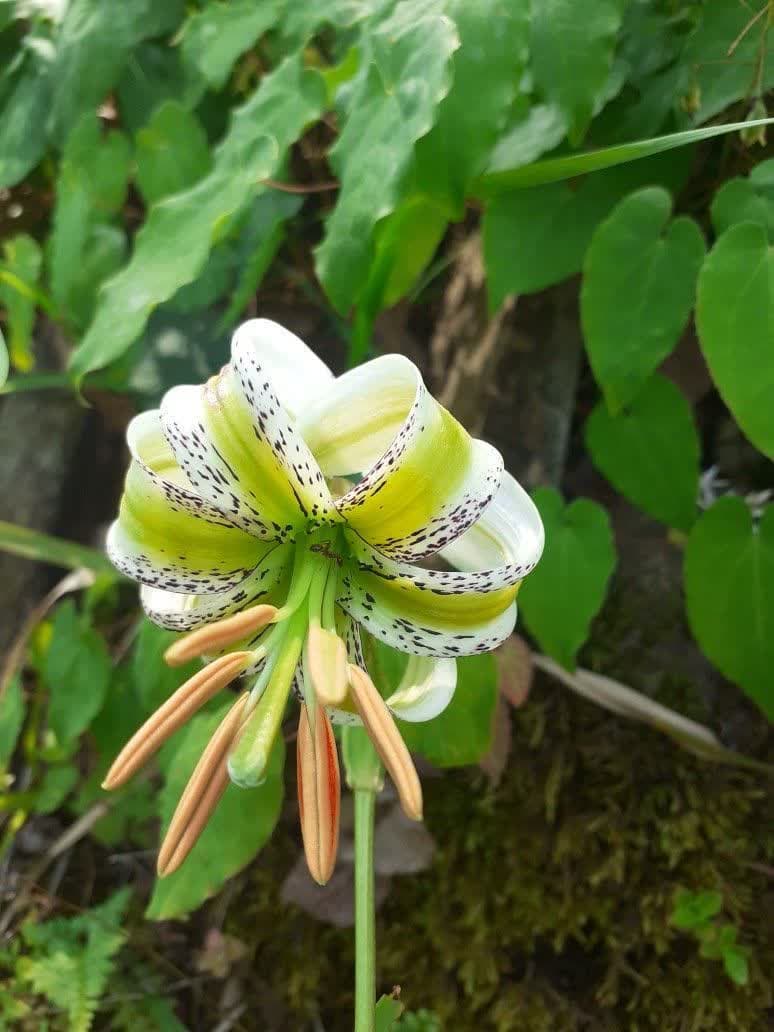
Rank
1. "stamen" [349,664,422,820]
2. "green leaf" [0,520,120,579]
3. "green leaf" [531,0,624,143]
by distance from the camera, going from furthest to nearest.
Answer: "green leaf" [0,520,120,579] → "green leaf" [531,0,624,143] → "stamen" [349,664,422,820]

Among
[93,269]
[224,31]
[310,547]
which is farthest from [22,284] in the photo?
[310,547]

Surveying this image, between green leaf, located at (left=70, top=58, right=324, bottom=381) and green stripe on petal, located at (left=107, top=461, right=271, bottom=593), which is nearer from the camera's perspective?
green stripe on petal, located at (left=107, top=461, right=271, bottom=593)

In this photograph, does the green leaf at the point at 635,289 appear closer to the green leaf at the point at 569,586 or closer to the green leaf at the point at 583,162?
the green leaf at the point at 583,162

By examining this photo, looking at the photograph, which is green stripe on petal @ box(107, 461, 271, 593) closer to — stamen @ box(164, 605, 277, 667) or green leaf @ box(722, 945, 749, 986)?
stamen @ box(164, 605, 277, 667)

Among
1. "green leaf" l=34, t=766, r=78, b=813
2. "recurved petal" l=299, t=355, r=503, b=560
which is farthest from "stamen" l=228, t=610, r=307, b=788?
"green leaf" l=34, t=766, r=78, b=813

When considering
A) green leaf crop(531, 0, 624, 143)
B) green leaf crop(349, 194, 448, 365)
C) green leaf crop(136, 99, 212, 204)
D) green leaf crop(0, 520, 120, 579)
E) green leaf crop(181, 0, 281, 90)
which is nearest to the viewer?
green leaf crop(531, 0, 624, 143)

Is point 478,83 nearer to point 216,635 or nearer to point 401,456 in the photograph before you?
point 401,456
